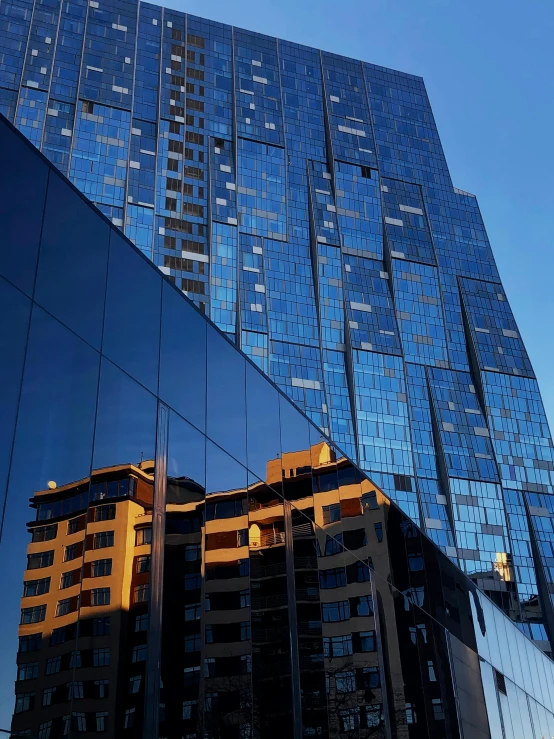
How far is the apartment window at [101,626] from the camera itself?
10.3 m

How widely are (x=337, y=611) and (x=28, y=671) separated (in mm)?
9930

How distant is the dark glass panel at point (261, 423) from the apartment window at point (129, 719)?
630cm

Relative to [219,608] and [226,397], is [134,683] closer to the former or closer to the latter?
[219,608]

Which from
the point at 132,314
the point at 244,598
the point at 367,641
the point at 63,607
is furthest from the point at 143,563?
the point at 367,641

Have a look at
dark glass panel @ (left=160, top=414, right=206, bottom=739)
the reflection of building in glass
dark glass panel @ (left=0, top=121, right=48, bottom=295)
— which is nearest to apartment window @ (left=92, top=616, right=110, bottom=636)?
the reflection of building in glass

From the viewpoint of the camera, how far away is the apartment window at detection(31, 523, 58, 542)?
9.82 metres

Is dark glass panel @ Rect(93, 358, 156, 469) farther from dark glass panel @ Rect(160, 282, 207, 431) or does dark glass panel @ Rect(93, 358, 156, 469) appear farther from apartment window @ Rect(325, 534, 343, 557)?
apartment window @ Rect(325, 534, 343, 557)

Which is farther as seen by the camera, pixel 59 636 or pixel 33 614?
pixel 59 636

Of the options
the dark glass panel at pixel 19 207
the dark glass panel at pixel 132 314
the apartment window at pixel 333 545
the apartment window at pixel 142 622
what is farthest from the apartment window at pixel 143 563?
the apartment window at pixel 333 545

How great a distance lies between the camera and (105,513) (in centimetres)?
1112

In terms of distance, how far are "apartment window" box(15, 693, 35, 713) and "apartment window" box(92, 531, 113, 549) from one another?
2193mm

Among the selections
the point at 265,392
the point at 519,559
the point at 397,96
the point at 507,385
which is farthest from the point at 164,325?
the point at 397,96

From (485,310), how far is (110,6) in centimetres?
7078

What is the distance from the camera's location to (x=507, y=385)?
352 feet
